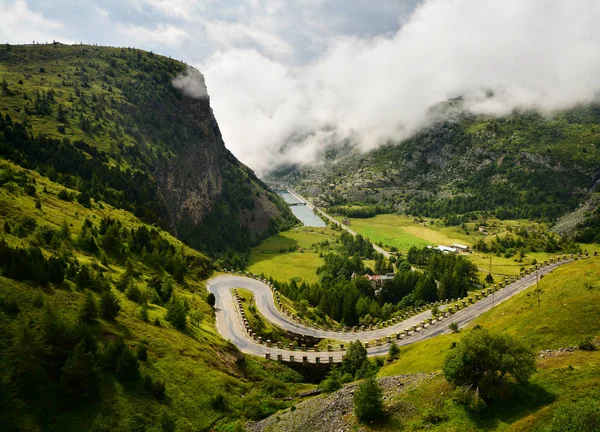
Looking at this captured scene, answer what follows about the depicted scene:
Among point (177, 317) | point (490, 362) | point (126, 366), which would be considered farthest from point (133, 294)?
point (490, 362)

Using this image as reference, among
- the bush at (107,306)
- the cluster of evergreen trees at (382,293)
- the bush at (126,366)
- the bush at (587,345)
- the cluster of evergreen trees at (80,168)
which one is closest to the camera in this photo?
the bush at (126,366)

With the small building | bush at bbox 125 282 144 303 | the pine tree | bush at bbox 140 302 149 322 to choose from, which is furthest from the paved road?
the small building

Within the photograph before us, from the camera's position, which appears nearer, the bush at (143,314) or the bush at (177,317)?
the bush at (143,314)

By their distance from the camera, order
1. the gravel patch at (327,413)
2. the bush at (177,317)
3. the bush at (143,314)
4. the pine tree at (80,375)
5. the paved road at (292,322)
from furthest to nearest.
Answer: the paved road at (292,322) → the bush at (177,317) → the bush at (143,314) → the gravel patch at (327,413) → the pine tree at (80,375)

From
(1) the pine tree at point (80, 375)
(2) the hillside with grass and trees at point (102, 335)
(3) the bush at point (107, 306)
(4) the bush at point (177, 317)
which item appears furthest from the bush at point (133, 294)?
(1) the pine tree at point (80, 375)

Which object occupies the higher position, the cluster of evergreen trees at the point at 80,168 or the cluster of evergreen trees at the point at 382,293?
the cluster of evergreen trees at the point at 80,168

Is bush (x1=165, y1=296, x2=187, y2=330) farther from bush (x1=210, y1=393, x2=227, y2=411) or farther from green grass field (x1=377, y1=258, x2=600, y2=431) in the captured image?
green grass field (x1=377, y1=258, x2=600, y2=431)

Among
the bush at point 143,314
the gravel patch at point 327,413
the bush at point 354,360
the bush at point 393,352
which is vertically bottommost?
the bush at point 393,352

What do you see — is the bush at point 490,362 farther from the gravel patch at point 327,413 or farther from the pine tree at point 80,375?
the pine tree at point 80,375
